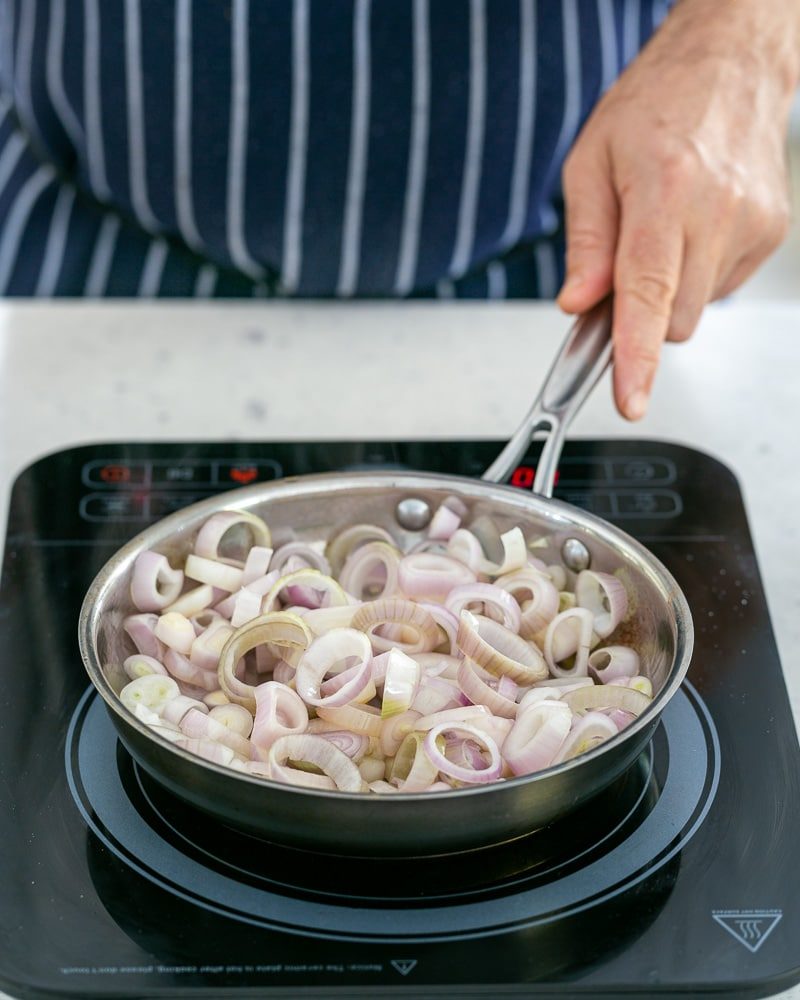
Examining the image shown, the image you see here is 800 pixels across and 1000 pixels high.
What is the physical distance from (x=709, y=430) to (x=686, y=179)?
Answer: 0.67 feet

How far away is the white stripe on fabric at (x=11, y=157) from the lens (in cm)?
131

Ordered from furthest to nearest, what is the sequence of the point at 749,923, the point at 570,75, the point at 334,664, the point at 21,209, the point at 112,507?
the point at 21,209 → the point at 570,75 → the point at 112,507 → the point at 334,664 → the point at 749,923

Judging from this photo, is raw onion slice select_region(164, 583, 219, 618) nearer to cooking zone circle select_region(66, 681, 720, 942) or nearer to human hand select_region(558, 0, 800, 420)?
cooking zone circle select_region(66, 681, 720, 942)

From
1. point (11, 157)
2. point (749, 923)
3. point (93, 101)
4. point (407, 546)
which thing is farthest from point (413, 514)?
point (11, 157)

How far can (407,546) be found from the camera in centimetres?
83

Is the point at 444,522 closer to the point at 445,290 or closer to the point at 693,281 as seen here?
the point at 693,281

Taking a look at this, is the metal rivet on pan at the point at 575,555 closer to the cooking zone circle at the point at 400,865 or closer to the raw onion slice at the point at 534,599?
the raw onion slice at the point at 534,599

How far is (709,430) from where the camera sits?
1.03m

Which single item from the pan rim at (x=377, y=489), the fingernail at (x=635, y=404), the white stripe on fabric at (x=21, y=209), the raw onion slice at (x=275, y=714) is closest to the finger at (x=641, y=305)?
the fingernail at (x=635, y=404)

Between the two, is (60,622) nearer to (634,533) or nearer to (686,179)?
(634,533)

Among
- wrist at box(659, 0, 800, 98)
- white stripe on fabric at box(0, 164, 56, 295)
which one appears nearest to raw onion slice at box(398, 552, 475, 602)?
wrist at box(659, 0, 800, 98)

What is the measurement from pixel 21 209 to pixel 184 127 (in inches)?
8.8

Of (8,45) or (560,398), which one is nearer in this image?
(560,398)

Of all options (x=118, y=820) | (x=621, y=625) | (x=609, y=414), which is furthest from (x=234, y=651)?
(x=609, y=414)
